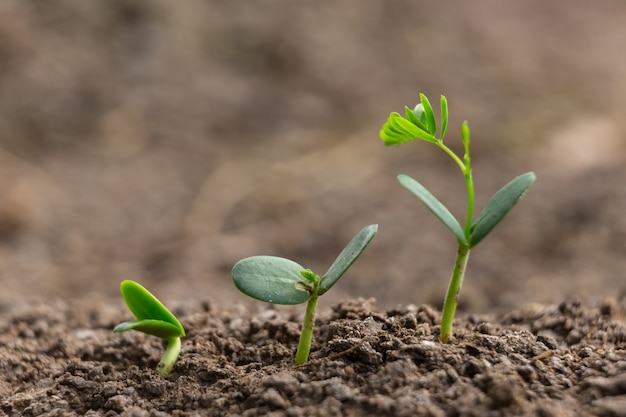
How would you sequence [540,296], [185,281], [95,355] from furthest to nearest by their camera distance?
[185,281]
[540,296]
[95,355]

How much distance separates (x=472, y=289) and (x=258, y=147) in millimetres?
1653

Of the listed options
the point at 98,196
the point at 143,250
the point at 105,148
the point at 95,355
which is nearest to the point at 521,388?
the point at 95,355

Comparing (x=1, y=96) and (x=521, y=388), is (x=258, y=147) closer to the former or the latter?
(x=1, y=96)

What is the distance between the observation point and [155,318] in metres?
1.13

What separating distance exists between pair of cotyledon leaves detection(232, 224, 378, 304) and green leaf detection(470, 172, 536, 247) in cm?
14

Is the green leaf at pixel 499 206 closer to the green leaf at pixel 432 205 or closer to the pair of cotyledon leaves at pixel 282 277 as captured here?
the green leaf at pixel 432 205

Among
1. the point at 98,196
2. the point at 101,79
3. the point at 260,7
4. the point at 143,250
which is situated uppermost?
the point at 260,7

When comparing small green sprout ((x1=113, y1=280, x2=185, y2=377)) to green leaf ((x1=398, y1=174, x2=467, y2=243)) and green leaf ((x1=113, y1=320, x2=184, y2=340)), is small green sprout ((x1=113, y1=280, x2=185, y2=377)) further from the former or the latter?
green leaf ((x1=398, y1=174, x2=467, y2=243))

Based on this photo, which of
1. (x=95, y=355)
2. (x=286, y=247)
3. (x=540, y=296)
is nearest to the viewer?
(x=95, y=355)

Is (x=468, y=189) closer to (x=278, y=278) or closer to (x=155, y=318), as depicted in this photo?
(x=278, y=278)

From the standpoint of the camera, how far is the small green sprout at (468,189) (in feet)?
3.21

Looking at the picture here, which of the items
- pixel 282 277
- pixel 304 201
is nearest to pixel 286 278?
pixel 282 277

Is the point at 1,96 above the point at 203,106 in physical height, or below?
below

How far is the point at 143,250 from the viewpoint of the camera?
293cm
